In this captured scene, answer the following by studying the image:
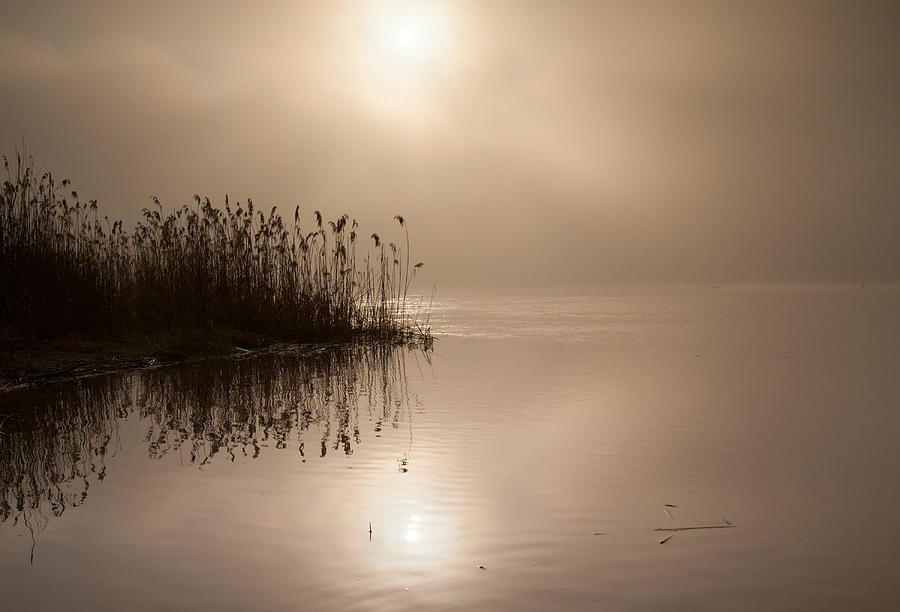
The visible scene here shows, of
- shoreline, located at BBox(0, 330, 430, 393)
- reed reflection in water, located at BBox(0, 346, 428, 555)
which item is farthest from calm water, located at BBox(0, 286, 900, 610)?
shoreline, located at BBox(0, 330, 430, 393)

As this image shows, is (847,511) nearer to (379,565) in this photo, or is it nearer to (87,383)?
(379,565)

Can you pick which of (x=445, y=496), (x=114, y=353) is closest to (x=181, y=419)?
(x=445, y=496)

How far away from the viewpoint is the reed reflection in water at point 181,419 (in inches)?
144

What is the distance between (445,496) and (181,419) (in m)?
2.82

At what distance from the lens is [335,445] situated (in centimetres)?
456

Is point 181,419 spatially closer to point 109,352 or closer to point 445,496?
point 445,496

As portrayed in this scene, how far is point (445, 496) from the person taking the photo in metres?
3.43

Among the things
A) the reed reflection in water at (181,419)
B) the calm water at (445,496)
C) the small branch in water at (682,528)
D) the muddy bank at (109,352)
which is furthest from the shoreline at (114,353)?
the small branch in water at (682,528)

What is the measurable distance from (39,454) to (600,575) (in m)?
3.43

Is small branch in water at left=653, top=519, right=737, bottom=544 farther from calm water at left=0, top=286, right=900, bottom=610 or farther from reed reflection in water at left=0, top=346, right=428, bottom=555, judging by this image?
reed reflection in water at left=0, top=346, right=428, bottom=555

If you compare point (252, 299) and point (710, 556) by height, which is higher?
point (252, 299)

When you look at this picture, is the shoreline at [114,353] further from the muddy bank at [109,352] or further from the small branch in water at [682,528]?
the small branch in water at [682,528]

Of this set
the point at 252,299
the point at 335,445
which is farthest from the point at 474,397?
the point at 252,299

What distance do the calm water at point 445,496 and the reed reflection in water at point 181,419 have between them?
28 millimetres
